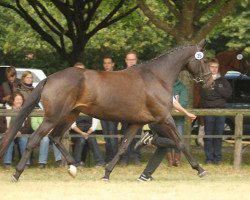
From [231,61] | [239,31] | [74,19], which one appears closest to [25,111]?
[231,61]

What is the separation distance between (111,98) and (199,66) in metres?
1.56

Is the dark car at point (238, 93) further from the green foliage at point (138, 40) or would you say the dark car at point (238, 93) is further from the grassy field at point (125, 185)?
the green foliage at point (138, 40)

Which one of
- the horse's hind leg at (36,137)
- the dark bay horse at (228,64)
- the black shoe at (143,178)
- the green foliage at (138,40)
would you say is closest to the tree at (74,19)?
the dark bay horse at (228,64)

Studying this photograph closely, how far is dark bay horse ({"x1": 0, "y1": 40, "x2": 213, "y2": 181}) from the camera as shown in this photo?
12.1m

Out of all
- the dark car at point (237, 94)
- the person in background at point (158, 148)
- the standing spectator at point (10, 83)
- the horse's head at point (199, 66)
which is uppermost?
the horse's head at point (199, 66)

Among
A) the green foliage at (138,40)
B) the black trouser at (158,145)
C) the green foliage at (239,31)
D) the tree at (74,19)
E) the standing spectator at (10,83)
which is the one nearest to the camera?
the black trouser at (158,145)

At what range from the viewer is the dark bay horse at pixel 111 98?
12117mm

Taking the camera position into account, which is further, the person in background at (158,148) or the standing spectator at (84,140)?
the standing spectator at (84,140)

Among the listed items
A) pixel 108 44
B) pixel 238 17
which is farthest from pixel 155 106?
pixel 108 44

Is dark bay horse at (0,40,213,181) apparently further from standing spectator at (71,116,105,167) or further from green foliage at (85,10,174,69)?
green foliage at (85,10,174,69)

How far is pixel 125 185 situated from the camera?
39.2 ft

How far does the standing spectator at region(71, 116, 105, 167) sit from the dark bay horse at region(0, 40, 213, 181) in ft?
9.27

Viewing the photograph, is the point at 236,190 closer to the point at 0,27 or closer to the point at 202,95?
the point at 202,95

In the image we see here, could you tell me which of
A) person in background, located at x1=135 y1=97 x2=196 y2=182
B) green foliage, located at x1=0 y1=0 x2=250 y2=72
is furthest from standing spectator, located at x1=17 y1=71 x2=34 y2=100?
green foliage, located at x1=0 y1=0 x2=250 y2=72
